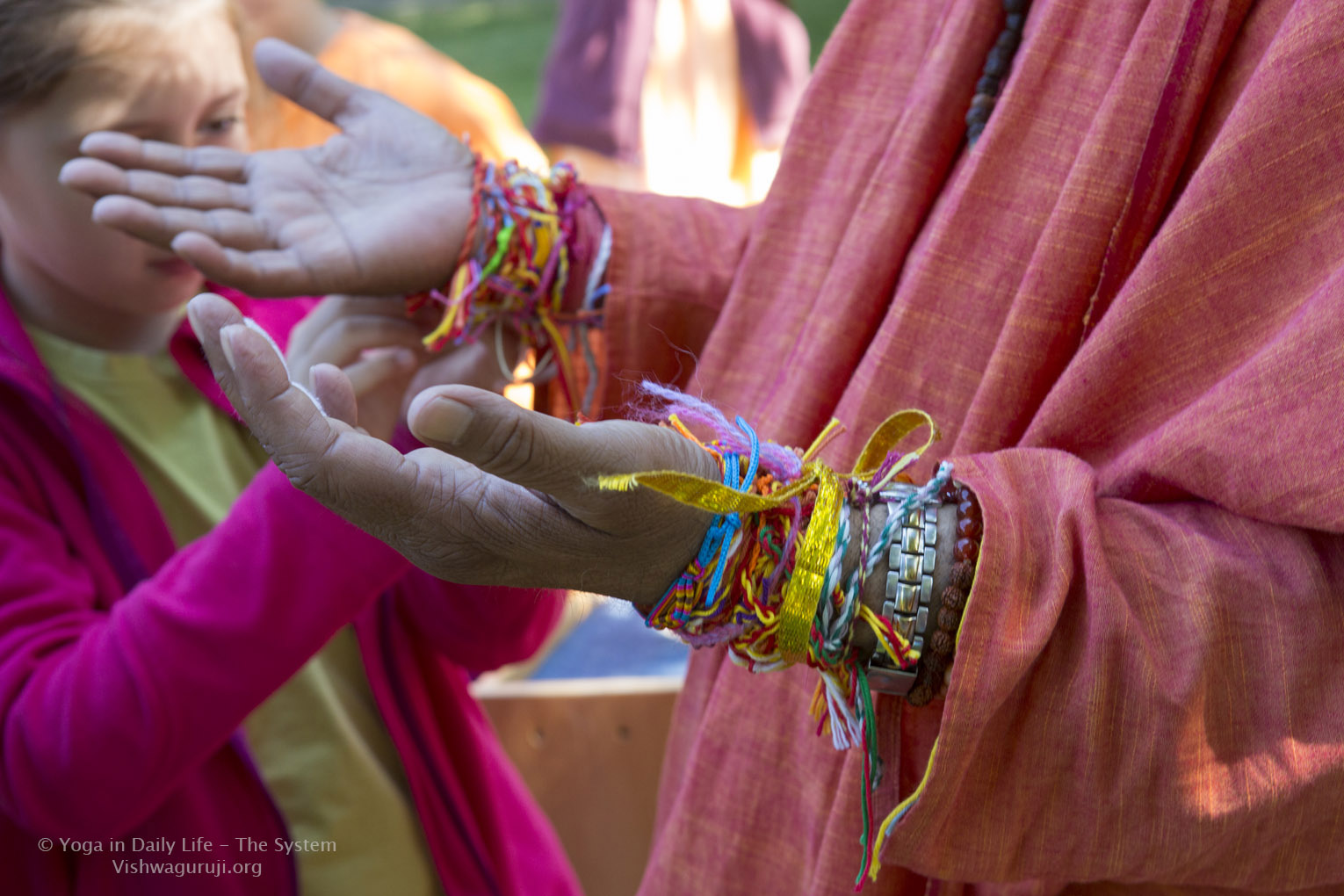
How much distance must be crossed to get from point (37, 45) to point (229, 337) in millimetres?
510

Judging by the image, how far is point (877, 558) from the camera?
1.96 feet

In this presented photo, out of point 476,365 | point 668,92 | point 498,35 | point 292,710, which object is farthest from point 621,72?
point 498,35

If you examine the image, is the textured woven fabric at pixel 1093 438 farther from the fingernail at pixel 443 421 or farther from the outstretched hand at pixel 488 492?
the fingernail at pixel 443 421

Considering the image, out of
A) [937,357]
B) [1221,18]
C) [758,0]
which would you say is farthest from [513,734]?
[758,0]

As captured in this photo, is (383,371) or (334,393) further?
(383,371)

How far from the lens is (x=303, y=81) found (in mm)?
984

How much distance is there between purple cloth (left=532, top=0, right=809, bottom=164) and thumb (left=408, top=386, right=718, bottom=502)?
2.32 metres

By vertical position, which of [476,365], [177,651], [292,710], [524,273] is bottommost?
[292,710]

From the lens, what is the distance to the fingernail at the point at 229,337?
52cm

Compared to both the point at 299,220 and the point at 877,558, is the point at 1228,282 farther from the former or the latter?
the point at 299,220

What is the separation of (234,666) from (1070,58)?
31.7 inches

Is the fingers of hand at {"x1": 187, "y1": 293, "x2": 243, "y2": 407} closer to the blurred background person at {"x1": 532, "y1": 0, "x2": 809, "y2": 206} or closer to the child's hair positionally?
the child's hair

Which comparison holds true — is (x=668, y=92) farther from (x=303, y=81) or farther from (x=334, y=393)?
(x=334, y=393)

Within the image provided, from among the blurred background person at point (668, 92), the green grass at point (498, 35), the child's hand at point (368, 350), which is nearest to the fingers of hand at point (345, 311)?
the child's hand at point (368, 350)
